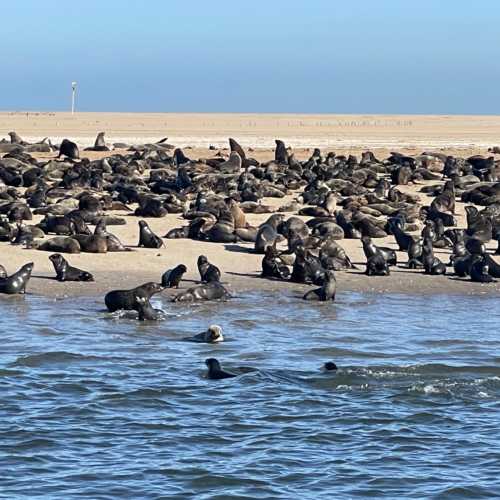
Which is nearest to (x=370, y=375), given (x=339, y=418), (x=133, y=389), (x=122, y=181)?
(x=339, y=418)

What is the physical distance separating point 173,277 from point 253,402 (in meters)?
4.61

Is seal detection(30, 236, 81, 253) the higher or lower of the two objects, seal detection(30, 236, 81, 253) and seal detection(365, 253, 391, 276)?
the higher

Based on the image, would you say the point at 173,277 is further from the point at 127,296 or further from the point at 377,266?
the point at 377,266

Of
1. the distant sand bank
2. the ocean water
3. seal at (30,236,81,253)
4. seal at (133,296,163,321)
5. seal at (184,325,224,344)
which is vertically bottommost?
the ocean water

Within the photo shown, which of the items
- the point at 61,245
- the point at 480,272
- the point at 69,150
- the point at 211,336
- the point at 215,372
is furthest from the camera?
the point at 69,150

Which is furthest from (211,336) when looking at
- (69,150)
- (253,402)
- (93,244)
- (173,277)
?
(69,150)

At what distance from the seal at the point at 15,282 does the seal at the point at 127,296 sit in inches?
52.0

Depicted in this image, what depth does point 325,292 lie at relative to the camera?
14.8 metres

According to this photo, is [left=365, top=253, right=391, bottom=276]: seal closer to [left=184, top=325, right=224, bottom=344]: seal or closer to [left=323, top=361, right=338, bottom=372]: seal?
[left=184, top=325, right=224, bottom=344]: seal

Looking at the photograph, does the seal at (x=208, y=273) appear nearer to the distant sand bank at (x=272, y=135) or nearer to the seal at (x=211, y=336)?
the seal at (x=211, y=336)

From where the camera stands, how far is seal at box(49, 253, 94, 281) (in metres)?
15.2

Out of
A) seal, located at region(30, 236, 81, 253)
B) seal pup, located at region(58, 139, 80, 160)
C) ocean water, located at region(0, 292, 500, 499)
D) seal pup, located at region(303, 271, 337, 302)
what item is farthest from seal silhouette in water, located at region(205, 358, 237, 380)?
seal pup, located at region(58, 139, 80, 160)

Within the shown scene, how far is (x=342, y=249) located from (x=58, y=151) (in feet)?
51.3

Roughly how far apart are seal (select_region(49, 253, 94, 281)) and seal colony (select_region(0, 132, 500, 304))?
16 mm
